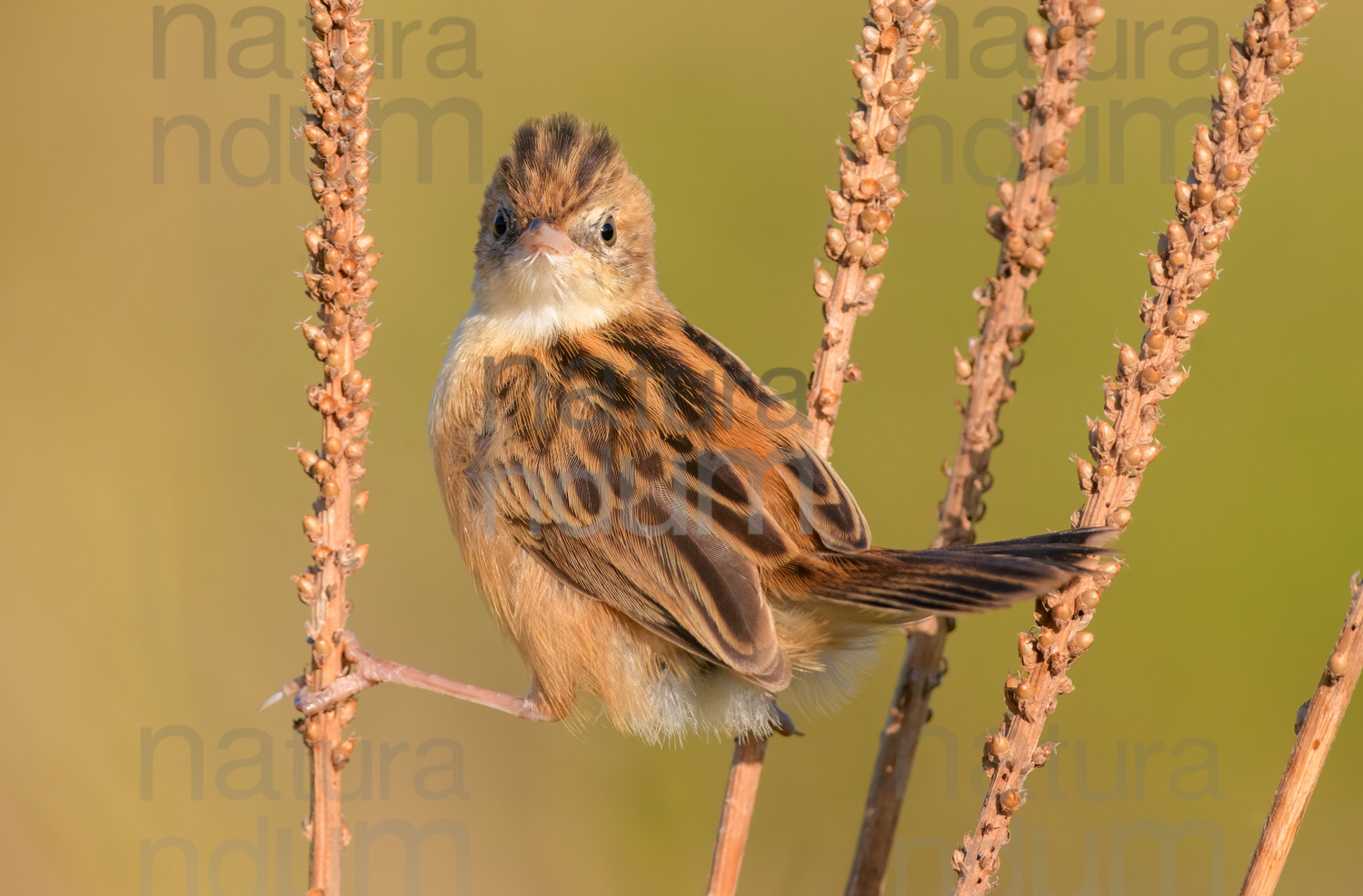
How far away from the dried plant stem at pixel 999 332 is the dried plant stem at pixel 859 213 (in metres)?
0.32

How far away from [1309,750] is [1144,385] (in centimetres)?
75

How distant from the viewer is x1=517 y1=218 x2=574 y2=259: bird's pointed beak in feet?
12.6

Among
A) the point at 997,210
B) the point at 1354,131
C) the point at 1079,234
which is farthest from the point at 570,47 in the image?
the point at 1354,131

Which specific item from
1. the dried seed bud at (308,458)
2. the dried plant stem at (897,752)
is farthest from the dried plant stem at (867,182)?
the dried seed bud at (308,458)

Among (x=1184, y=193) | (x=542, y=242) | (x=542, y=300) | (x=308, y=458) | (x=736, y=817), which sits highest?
(x=1184, y=193)

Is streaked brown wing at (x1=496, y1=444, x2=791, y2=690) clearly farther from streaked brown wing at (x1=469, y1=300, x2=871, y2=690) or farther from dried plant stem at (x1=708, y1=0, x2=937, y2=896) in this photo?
dried plant stem at (x1=708, y1=0, x2=937, y2=896)

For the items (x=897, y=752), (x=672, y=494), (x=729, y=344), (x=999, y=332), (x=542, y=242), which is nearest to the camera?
(x=897, y=752)

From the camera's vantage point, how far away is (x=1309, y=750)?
2.19 meters

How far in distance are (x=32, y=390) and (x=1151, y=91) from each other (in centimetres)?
501

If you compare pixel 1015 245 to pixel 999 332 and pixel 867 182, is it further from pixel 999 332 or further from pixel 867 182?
pixel 867 182

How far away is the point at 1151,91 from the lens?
535 cm

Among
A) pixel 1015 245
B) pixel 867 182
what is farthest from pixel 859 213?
pixel 1015 245

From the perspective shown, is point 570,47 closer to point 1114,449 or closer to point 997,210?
point 997,210

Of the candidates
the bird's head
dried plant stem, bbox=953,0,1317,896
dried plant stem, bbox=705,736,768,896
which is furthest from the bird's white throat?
dried plant stem, bbox=953,0,1317,896
